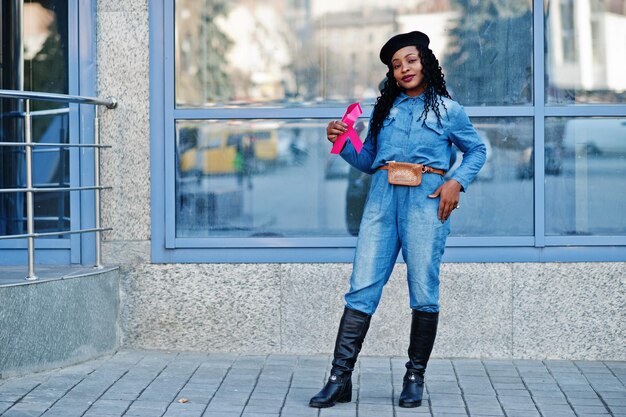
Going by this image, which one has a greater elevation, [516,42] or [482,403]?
[516,42]

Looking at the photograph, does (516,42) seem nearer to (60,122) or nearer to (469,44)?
(469,44)

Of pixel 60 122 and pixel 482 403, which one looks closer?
pixel 482 403

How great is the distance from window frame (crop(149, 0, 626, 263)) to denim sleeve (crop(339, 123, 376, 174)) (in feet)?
4.01

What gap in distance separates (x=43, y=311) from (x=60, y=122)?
1.46 metres

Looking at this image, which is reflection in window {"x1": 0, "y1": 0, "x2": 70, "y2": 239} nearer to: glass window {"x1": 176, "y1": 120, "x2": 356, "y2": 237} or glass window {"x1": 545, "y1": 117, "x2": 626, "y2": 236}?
glass window {"x1": 176, "y1": 120, "x2": 356, "y2": 237}

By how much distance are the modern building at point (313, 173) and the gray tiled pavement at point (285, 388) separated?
0.27m

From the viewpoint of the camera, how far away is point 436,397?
18.3ft

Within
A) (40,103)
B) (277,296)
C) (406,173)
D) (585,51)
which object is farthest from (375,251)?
(40,103)

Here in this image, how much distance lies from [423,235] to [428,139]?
48 cm

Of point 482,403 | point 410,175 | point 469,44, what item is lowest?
point 482,403

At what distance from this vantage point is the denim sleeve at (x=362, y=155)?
5.45 metres

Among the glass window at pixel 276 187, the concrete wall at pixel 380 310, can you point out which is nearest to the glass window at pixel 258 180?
the glass window at pixel 276 187

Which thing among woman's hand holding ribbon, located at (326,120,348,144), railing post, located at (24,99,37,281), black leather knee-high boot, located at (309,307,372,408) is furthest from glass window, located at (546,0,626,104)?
railing post, located at (24,99,37,281)

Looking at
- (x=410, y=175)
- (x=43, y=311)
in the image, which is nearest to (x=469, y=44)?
(x=410, y=175)
